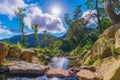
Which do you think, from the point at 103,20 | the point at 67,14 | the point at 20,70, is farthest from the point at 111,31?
the point at 67,14

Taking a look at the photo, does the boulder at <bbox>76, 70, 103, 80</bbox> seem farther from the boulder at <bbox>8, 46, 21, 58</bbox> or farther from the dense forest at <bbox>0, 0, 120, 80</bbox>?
the boulder at <bbox>8, 46, 21, 58</bbox>

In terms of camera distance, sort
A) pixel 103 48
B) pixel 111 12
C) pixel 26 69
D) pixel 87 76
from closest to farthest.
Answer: pixel 87 76 < pixel 103 48 < pixel 26 69 < pixel 111 12

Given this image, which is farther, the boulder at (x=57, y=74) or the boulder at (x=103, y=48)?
the boulder at (x=103, y=48)

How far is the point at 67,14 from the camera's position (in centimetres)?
8369

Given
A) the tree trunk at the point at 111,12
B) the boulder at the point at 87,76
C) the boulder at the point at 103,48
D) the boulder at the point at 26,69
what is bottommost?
the boulder at the point at 87,76

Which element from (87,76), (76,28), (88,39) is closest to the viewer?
(87,76)

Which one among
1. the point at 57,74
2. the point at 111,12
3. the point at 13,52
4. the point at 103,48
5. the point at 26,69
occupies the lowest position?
the point at 57,74

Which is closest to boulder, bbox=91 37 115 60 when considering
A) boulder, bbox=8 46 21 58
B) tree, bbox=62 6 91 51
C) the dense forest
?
the dense forest

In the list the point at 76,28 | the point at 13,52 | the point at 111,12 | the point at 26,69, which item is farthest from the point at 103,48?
the point at 76,28

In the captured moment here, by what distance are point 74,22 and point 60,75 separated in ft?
195

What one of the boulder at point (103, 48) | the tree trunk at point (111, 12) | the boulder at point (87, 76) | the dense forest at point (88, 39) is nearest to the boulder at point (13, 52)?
the dense forest at point (88, 39)

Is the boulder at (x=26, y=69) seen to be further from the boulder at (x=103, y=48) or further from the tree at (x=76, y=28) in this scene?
the tree at (x=76, y=28)

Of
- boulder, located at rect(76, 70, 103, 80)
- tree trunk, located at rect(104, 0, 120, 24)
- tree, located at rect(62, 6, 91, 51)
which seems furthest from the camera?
tree, located at rect(62, 6, 91, 51)

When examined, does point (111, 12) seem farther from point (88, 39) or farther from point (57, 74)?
point (88, 39)
